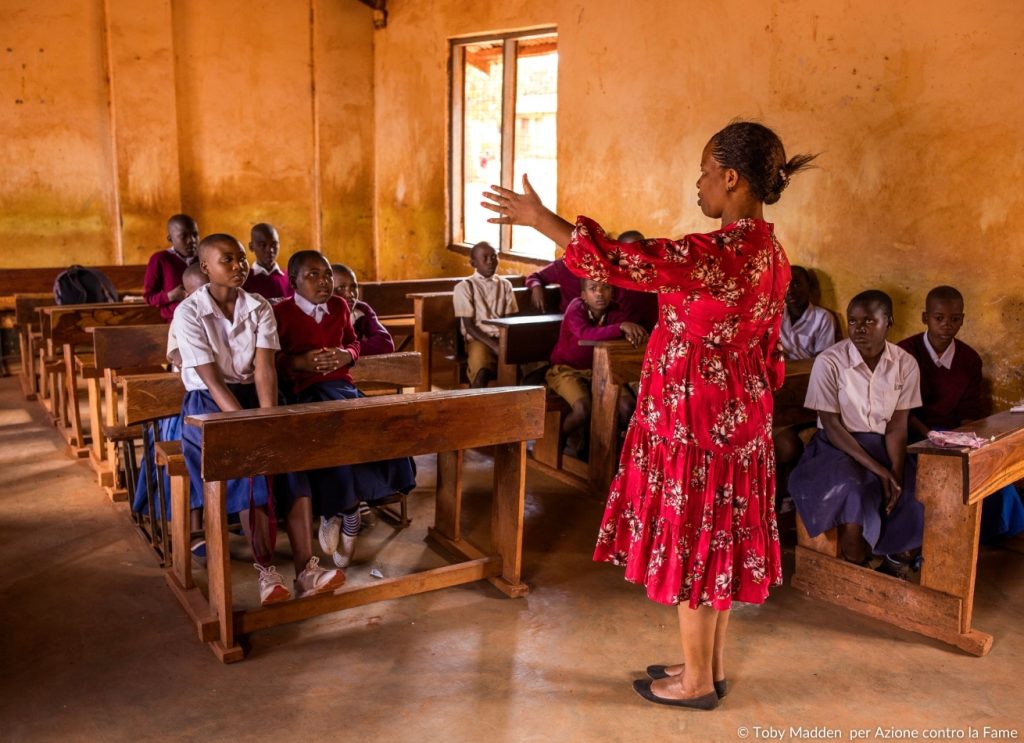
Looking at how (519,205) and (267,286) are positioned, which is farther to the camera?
(267,286)

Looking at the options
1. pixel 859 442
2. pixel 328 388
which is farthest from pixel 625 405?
pixel 328 388

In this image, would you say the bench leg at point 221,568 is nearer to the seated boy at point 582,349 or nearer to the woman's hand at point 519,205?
the woman's hand at point 519,205

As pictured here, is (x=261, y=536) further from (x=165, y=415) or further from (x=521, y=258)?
(x=521, y=258)

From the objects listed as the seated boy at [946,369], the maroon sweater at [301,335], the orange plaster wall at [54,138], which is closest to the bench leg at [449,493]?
the maroon sweater at [301,335]

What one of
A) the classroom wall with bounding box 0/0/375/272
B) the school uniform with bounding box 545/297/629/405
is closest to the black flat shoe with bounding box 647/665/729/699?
the school uniform with bounding box 545/297/629/405

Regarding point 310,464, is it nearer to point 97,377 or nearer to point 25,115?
point 97,377

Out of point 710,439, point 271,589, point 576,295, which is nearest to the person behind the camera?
point 710,439

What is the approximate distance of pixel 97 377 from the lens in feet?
17.0

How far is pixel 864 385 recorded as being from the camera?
3.89m

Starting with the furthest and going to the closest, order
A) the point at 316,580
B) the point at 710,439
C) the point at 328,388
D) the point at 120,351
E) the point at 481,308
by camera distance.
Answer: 1. the point at 481,308
2. the point at 120,351
3. the point at 328,388
4. the point at 316,580
5. the point at 710,439

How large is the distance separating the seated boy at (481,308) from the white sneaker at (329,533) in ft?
6.79

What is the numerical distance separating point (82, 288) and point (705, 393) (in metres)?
5.19

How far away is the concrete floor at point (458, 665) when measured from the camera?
9.46 feet

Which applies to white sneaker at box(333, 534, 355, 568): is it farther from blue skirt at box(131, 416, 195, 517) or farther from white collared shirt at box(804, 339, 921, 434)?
white collared shirt at box(804, 339, 921, 434)
